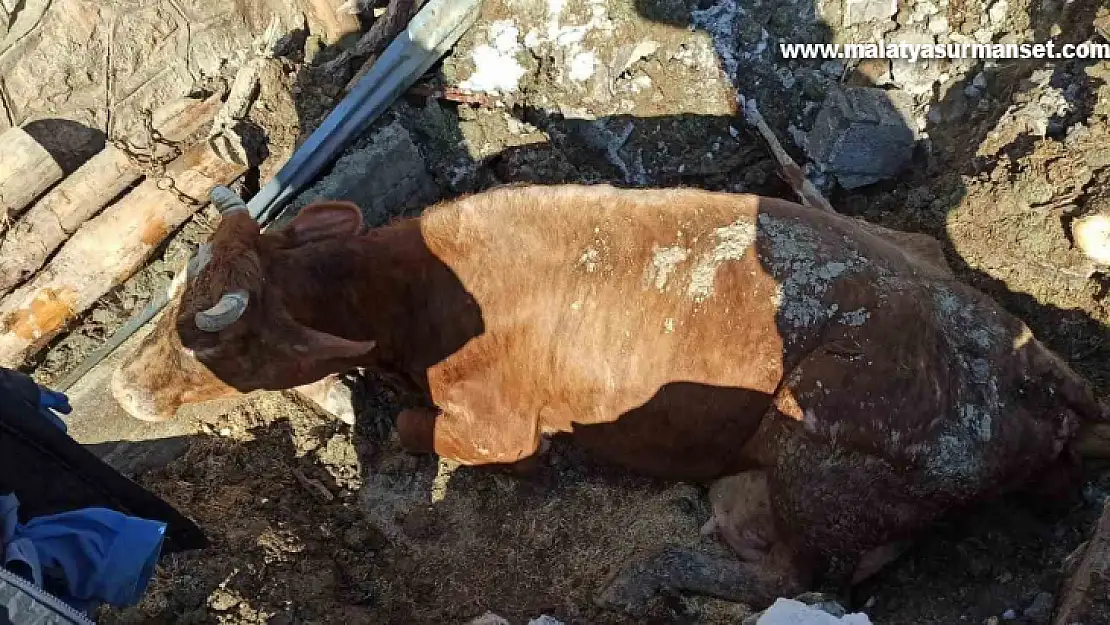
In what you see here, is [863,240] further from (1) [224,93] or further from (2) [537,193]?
(1) [224,93]

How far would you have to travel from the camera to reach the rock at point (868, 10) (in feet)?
21.8

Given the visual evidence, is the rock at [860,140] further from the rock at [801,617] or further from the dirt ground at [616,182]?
the rock at [801,617]

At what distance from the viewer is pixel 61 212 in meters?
5.70

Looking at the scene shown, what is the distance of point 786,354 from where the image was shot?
4.23 m

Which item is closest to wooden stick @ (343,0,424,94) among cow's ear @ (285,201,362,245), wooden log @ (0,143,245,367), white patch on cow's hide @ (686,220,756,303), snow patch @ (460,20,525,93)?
snow patch @ (460,20,525,93)

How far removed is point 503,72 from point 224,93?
2213 mm

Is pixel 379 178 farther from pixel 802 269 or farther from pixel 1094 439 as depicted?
pixel 1094 439

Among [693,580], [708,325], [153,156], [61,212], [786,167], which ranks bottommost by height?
[693,580]

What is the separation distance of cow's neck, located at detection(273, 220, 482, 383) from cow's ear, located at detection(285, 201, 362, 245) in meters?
0.12

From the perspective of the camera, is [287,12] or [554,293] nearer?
[554,293]

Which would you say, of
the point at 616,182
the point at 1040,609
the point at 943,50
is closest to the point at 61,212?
the point at 616,182

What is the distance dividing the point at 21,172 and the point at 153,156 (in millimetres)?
859

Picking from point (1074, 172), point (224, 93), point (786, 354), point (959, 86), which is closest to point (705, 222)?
Answer: point (786, 354)

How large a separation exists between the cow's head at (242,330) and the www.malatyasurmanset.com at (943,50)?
4.11m
